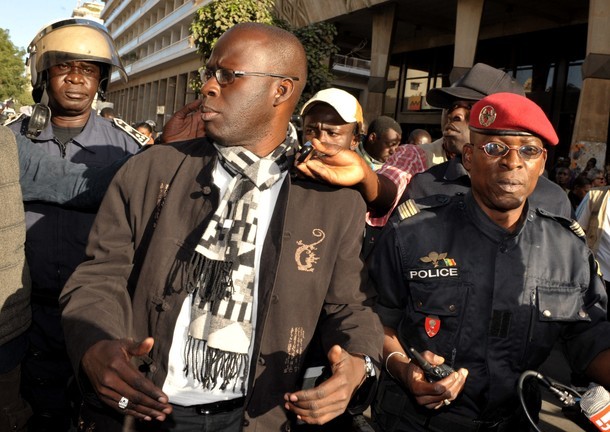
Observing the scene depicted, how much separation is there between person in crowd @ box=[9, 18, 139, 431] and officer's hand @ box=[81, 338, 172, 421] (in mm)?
1529

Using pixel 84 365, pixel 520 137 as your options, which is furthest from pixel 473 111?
pixel 84 365

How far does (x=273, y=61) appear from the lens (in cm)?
228

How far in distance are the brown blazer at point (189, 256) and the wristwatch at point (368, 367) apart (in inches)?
1.3

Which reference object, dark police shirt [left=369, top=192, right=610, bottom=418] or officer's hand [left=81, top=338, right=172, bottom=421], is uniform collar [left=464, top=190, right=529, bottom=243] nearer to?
dark police shirt [left=369, top=192, right=610, bottom=418]

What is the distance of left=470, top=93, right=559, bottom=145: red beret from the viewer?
8.21ft

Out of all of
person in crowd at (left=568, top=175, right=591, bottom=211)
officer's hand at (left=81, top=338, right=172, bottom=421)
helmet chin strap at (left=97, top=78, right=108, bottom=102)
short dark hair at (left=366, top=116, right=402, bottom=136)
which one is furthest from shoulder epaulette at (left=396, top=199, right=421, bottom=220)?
person in crowd at (left=568, top=175, right=591, bottom=211)

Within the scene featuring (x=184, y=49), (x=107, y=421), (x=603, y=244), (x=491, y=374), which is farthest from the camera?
(x=184, y=49)

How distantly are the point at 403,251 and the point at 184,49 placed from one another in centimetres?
4054

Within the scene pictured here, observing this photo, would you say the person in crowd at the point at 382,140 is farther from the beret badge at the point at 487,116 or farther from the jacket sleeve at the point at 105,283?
the jacket sleeve at the point at 105,283

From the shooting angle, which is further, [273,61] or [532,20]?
[532,20]

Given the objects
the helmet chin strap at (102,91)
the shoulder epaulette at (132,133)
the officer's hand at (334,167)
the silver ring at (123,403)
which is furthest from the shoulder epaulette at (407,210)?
the helmet chin strap at (102,91)

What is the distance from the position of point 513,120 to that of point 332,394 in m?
1.41

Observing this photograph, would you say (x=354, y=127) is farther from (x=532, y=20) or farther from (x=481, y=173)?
(x=532, y=20)

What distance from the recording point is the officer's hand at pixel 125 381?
172cm
